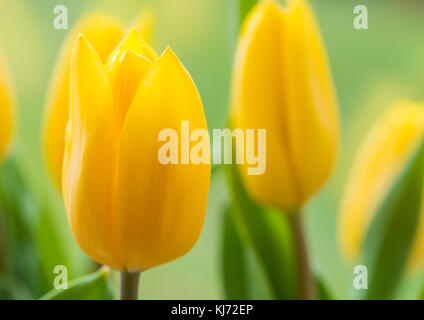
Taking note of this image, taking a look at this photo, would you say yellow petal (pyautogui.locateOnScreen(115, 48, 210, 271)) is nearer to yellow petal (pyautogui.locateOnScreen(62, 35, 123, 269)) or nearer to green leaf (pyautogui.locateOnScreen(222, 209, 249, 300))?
yellow petal (pyautogui.locateOnScreen(62, 35, 123, 269))

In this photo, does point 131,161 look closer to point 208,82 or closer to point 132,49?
point 132,49

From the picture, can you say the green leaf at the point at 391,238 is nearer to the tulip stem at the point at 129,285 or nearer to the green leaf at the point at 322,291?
the green leaf at the point at 322,291

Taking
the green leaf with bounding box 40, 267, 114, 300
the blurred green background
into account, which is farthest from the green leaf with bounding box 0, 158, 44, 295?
the green leaf with bounding box 40, 267, 114, 300

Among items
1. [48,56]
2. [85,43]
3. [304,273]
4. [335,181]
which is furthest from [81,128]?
[335,181]

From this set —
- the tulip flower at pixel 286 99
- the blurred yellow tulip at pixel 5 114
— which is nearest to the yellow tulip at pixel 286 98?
the tulip flower at pixel 286 99

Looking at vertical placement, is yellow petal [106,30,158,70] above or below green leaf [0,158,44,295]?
above
